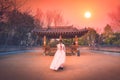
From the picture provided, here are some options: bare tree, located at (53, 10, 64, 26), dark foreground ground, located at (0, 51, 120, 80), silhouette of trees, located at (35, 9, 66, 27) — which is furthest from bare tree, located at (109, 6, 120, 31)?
dark foreground ground, located at (0, 51, 120, 80)

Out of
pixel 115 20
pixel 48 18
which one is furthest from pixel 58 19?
pixel 115 20

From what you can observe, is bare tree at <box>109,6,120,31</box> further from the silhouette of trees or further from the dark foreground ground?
the dark foreground ground

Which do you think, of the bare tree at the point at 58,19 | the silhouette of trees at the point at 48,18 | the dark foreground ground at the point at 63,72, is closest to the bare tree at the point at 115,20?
the silhouette of trees at the point at 48,18

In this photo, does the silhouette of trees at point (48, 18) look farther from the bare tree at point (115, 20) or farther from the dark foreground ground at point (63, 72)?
the dark foreground ground at point (63, 72)

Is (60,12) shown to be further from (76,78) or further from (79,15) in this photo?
(76,78)

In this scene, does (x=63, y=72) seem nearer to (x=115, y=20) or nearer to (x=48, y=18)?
(x=115, y=20)

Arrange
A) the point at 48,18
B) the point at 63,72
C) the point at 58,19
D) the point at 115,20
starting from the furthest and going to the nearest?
the point at 58,19, the point at 48,18, the point at 115,20, the point at 63,72

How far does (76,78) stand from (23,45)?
78.0ft

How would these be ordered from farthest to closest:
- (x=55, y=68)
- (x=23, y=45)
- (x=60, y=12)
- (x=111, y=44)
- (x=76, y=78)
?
(x=60, y=12) → (x=23, y=45) → (x=111, y=44) → (x=55, y=68) → (x=76, y=78)

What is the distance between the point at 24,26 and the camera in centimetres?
2800

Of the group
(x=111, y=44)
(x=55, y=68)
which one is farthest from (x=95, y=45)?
(x=55, y=68)

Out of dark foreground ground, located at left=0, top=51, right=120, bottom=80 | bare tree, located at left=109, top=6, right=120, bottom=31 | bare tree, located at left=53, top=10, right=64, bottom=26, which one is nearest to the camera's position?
dark foreground ground, located at left=0, top=51, right=120, bottom=80

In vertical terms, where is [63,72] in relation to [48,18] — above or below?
below

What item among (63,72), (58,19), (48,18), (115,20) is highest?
(48,18)
